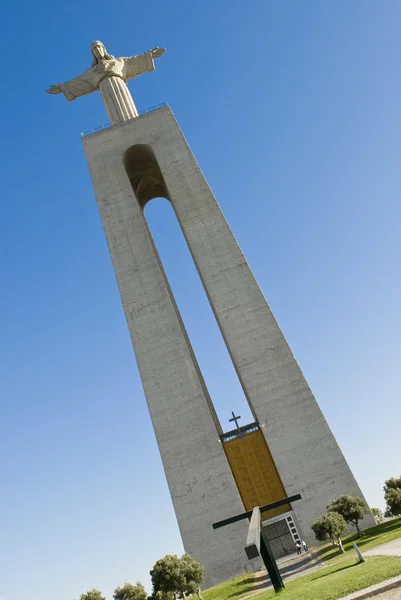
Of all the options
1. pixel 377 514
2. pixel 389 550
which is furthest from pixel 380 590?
pixel 377 514

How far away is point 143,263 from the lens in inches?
854

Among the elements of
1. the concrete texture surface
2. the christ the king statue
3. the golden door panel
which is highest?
the christ the king statue

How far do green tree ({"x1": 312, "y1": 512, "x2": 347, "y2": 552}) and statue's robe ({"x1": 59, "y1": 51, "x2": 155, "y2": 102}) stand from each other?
82.1 ft

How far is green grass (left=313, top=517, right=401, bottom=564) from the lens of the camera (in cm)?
1210

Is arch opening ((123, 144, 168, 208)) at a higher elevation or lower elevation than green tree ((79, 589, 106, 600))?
higher

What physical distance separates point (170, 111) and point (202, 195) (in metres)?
6.17

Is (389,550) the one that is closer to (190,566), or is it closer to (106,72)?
(190,566)

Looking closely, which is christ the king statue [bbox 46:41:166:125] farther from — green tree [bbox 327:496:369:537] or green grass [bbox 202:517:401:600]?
green grass [bbox 202:517:401:600]

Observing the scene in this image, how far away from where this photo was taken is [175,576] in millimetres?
12391

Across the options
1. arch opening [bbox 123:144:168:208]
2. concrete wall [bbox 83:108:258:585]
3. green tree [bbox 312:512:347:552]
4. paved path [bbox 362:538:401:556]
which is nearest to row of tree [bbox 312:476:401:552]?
green tree [bbox 312:512:347:552]

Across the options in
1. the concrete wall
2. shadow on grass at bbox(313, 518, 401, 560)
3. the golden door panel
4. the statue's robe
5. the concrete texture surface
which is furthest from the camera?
the statue's robe

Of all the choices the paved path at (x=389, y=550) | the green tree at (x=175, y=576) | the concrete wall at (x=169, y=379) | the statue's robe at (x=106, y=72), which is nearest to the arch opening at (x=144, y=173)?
the concrete wall at (x=169, y=379)

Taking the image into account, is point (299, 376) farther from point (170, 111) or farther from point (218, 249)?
point (170, 111)

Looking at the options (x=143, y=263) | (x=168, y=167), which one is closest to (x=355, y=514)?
(x=143, y=263)
